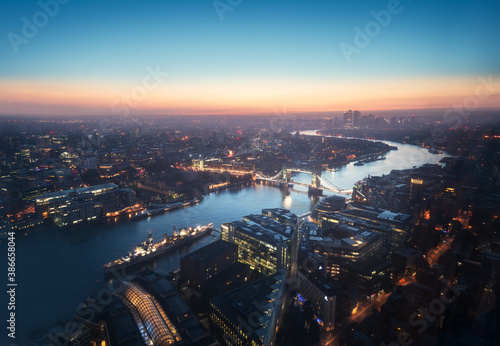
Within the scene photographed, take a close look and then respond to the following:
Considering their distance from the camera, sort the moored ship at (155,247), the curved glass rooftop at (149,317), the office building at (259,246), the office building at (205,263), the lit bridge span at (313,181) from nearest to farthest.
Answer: the curved glass rooftop at (149,317), the office building at (205,263), the office building at (259,246), the moored ship at (155,247), the lit bridge span at (313,181)

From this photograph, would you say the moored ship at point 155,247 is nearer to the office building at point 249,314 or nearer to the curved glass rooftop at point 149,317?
the curved glass rooftop at point 149,317

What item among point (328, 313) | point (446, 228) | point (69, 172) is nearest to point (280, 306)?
point (328, 313)

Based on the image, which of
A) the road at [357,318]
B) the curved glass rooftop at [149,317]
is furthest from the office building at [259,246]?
the curved glass rooftop at [149,317]

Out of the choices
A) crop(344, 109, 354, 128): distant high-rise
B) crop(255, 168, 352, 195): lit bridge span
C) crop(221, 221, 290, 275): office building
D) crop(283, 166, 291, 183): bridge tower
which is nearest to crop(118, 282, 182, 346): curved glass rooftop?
crop(221, 221, 290, 275): office building

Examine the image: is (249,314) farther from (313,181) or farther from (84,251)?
(313,181)

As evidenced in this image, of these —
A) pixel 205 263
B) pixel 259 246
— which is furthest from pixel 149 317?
pixel 259 246

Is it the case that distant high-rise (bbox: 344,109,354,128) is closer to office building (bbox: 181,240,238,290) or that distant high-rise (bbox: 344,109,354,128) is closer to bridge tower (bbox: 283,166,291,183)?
bridge tower (bbox: 283,166,291,183)

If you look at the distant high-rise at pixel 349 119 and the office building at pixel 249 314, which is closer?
the office building at pixel 249 314

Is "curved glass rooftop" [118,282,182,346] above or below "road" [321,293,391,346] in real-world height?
above
